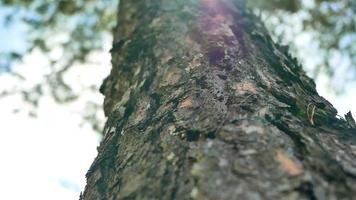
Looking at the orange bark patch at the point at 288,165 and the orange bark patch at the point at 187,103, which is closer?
the orange bark patch at the point at 288,165

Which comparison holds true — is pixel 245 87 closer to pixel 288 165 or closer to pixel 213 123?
pixel 213 123

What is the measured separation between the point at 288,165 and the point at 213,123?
349mm

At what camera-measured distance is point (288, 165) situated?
1063 millimetres

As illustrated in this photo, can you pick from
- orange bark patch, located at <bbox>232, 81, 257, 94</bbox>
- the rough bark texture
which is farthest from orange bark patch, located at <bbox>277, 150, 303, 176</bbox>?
orange bark patch, located at <bbox>232, 81, 257, 94</bbox>

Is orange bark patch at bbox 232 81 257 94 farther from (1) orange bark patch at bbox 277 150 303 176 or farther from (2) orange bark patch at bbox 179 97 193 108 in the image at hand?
(1) orange bark patch at bbox 277 150 303 176

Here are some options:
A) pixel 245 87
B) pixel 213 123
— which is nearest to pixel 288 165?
pixel 213 123

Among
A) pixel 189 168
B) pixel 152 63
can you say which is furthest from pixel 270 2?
pixel 189 168

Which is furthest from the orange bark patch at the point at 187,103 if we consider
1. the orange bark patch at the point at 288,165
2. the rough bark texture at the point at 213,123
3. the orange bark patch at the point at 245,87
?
the orange bark patch at the point at 288,165

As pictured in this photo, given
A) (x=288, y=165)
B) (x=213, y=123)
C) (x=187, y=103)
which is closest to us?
(x=288, y=165)

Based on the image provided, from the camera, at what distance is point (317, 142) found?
127 centimetres

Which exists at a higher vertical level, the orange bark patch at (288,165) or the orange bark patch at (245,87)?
the orange bark patch at (245,87)

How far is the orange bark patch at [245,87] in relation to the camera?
1553 millimetres

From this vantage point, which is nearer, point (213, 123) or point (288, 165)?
point (288, 165)

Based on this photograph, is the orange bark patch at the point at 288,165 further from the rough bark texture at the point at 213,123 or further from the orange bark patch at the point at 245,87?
the orange bark patch at the point at 245,87
